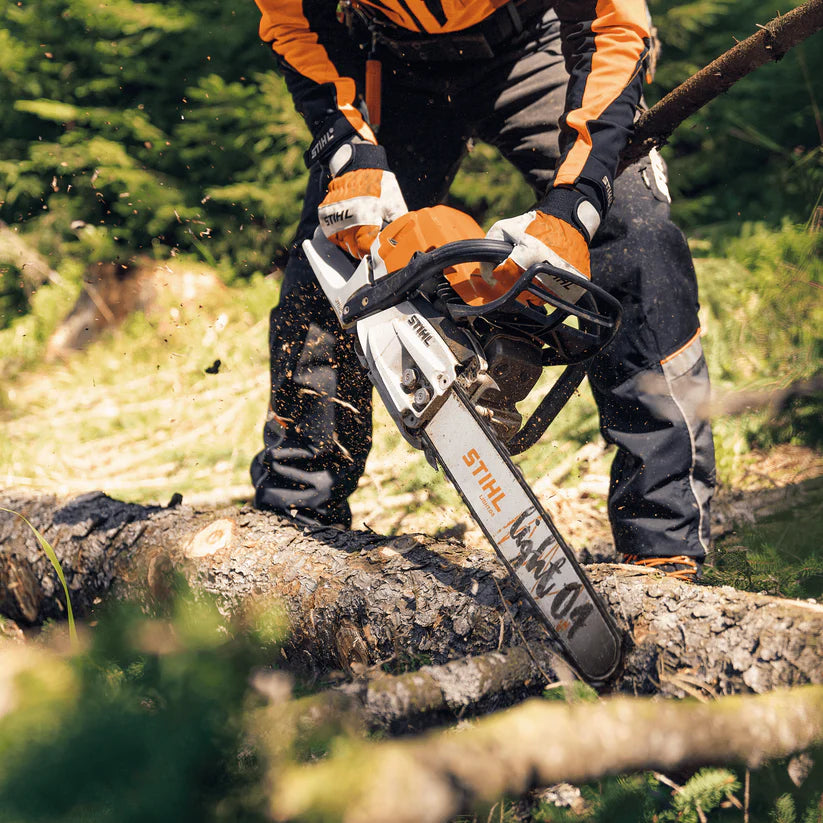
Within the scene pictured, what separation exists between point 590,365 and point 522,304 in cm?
62

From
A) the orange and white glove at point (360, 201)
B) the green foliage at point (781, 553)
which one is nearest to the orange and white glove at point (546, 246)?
the orange and white glove at point (360, 201)

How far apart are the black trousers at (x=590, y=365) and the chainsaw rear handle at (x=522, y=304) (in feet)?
1.24

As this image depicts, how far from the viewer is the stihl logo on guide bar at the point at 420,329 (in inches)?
70.6

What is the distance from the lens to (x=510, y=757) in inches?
31.8

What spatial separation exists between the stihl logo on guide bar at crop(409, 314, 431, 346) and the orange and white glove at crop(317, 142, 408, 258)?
1.06ft

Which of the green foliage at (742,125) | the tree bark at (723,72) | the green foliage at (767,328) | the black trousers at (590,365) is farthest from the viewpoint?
the green foliage at (742,125)

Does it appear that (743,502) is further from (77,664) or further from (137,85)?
(137,85)

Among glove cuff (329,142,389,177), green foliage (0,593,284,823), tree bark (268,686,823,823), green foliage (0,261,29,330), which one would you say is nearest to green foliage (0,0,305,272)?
green foliage (0,261,29,330)

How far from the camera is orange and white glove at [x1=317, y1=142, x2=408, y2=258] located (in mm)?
2035

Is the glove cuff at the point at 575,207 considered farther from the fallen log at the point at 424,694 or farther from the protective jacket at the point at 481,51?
the fallen log at the point at 424,694

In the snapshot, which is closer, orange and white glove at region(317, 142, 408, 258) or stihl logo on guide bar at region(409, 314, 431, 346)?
stihl logo on guide bar at region(409, 314, 431, 346)

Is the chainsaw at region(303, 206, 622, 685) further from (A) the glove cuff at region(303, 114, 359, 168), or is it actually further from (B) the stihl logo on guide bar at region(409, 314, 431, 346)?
(A) the glove cuff at region(303, 114, 359, 168)

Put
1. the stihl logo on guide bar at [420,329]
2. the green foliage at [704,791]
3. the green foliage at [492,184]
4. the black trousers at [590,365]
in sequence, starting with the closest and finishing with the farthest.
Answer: the green foliage at [704,791], the stihl logo on guide bar at [420,329], the black trousers at [590,365], the green foliage at [492,184]

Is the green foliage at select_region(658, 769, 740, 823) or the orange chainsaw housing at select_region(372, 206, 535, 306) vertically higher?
the orange chainsaw housing at select_region(372, 206, 535, 306)
